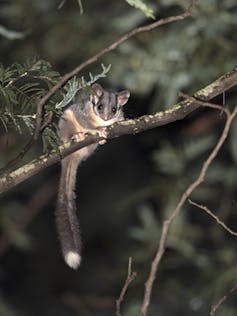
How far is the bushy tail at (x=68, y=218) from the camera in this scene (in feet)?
13.4

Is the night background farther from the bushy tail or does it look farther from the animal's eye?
the bushy tail

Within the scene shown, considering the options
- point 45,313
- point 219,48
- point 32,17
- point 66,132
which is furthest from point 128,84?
point 45,313

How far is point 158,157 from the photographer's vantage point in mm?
7836

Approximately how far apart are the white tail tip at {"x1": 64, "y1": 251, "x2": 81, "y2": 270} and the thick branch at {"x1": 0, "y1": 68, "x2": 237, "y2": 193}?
31.2 inches

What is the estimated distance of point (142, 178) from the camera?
10922 millimetres

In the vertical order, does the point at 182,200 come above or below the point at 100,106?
below

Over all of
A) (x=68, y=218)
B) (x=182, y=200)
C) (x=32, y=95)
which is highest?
(x=68, y=218)

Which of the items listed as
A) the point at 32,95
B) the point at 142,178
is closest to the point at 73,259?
the point at 32,95

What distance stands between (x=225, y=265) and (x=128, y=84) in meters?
1.66

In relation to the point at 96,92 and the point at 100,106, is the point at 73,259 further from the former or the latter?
the point at 100,106

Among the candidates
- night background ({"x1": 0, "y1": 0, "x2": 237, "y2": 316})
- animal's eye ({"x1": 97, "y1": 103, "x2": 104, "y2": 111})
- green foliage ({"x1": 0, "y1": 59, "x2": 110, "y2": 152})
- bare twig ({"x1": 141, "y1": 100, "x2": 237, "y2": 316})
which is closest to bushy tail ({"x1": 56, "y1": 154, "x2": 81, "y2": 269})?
animal's eye ({"x1": 97, "y1": 103, "x2": 104, "y2": 111})

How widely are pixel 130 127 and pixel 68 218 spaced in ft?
3.52

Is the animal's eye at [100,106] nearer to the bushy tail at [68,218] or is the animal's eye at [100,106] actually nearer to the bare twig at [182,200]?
the bushy tail at [68,218]

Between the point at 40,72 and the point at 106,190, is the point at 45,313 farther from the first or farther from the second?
the point at 40,72
